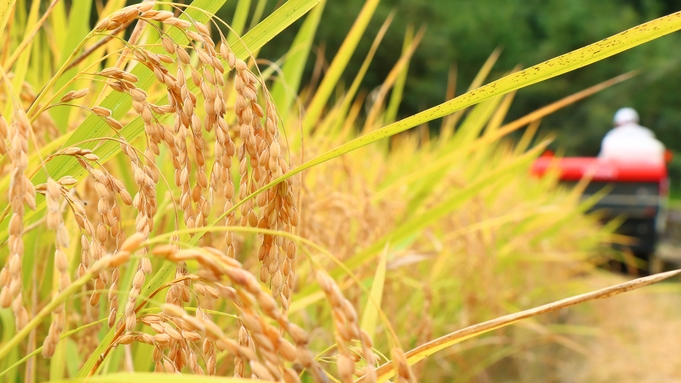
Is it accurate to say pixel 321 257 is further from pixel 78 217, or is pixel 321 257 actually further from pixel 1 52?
pixel 78 217

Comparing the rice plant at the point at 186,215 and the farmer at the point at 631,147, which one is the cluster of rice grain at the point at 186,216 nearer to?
the rice plant at the point at 186,215

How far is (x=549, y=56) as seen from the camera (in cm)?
1544

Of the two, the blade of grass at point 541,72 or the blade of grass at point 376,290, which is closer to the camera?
the blade of grass at point 541,72

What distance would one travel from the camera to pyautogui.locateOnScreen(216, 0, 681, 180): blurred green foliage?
50.6 ft

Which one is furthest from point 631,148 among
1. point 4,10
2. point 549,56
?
point 549,56

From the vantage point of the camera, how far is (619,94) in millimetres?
15625

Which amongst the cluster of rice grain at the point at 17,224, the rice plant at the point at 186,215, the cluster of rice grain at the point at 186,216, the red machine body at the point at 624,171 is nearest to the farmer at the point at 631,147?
the red machine body at the point at 624,171

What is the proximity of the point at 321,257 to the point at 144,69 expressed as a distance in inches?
30.2

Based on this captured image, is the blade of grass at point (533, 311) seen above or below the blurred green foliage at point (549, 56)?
above

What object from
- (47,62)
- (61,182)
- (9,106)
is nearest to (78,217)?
(61,182)

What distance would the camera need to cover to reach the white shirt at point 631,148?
6.50 m

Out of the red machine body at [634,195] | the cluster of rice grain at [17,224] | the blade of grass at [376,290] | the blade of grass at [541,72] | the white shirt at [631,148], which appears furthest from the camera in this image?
the white shirt at [631,148]

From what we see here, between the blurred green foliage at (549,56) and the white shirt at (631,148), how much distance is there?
7327 mm

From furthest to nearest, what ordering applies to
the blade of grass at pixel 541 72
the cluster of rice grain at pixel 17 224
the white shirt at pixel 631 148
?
the white shirt at pixel 631 148 → the blade of grass at pixel 541 72 → the cluster of rice grain at pixel 17 224
